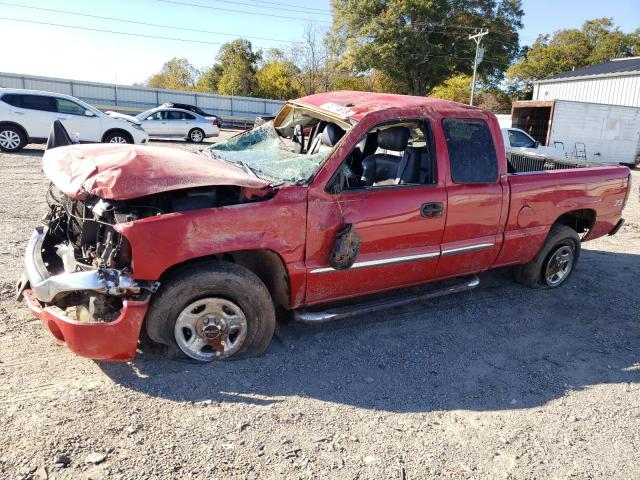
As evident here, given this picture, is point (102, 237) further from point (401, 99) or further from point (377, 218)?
point (401, 99)

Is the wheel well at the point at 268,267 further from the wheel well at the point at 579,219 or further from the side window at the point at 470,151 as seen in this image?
the wheel well at the point at 579,219

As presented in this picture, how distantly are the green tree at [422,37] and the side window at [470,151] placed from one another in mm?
37708

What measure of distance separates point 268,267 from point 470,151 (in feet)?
6.78

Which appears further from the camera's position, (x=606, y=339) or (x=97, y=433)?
(x=606, y=339)

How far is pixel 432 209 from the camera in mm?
4105

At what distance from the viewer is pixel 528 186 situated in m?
4.79

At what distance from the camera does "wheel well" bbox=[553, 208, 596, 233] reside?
557 cm

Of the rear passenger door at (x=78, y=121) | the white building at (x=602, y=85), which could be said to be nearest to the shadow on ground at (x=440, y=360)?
the rear passenger door at (x=78, y=121)

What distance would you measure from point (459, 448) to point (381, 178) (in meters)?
2.37

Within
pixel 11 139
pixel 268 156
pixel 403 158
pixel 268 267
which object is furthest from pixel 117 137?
pixel 268 267

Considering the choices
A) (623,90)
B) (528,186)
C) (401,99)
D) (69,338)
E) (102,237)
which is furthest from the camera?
(623,90)

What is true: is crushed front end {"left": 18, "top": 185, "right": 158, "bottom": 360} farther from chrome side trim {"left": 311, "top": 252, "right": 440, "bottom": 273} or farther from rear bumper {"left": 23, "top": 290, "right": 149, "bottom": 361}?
chrome side trim {"left": 311, "top": 252, "right": 440, "bottom": 273}

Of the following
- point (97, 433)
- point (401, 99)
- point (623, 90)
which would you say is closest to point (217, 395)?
point (97, 433)

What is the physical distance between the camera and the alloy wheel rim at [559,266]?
5457 mm
